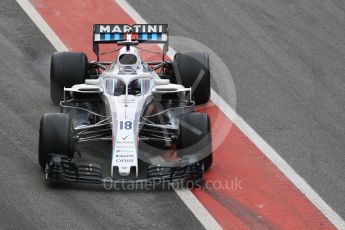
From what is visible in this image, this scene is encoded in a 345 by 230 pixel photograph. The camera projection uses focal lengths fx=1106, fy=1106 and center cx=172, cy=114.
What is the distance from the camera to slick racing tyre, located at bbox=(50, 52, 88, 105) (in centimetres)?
1964

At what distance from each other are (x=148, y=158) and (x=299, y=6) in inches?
358

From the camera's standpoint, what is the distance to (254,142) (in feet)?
62.6

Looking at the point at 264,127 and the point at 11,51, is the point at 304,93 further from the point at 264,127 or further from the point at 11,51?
the point at 11,51

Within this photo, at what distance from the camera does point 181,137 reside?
1723 centimetres

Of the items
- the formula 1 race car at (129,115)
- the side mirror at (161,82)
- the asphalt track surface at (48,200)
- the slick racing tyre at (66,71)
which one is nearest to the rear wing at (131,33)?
the formula 1 race car at (129,115)

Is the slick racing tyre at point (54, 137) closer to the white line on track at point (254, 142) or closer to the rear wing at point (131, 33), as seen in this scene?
the white line on track at point (254, 142)

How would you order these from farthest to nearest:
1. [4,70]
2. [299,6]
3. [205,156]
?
[299,6], [4,70], [205,156]

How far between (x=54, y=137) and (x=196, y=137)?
7.17ft

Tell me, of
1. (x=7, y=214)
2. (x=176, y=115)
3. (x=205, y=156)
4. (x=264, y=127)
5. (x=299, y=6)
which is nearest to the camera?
(x=7, y=214)

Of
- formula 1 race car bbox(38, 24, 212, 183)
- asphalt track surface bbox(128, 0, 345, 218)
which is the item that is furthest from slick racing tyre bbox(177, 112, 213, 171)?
asphalt track surface bbox(128, 0, 345, 218)

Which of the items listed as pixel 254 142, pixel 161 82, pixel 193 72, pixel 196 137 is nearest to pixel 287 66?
pixel 193 72

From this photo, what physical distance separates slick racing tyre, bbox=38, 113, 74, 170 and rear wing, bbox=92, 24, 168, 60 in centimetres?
313

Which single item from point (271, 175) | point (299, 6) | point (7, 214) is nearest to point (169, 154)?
point (271, 175)

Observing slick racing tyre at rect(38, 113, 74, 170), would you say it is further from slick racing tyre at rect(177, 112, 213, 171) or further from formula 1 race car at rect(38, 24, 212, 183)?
slick racing tyre at rect(177, 112, 213, 171)
